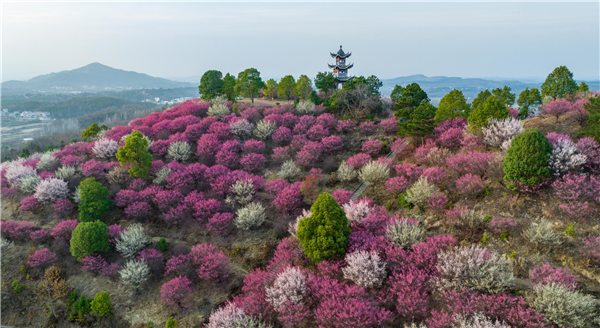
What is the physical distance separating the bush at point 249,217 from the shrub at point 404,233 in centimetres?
942

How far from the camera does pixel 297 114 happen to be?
38.5 metres

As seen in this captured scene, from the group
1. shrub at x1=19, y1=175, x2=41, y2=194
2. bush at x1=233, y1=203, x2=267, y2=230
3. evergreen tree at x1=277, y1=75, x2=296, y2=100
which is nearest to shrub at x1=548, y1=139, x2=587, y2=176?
bush at x1=233, y1=203, x2=267, y2=230

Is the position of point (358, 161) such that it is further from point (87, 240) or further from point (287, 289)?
point (87, 240)

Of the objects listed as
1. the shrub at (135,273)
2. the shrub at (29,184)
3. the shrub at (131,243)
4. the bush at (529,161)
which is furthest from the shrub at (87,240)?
the bush at (529,161)

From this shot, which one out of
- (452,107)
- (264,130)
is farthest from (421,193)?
(264,130)

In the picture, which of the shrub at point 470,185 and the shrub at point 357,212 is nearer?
the shrub at point 357,212

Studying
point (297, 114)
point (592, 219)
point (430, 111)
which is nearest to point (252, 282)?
point (592, 219)

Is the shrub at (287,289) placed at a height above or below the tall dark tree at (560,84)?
Answer: below

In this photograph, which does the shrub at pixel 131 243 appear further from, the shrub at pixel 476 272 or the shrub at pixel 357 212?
the shrub at pixel 476 272

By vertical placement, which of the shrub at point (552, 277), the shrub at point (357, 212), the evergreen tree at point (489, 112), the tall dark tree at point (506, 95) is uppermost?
the tall dark tree at point (506, 95)

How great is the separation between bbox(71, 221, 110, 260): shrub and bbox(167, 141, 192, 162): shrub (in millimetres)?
11913

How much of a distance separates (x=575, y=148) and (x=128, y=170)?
32339mm

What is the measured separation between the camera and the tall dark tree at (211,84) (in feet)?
144

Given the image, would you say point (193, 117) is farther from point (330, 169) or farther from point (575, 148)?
point (575, 148)
